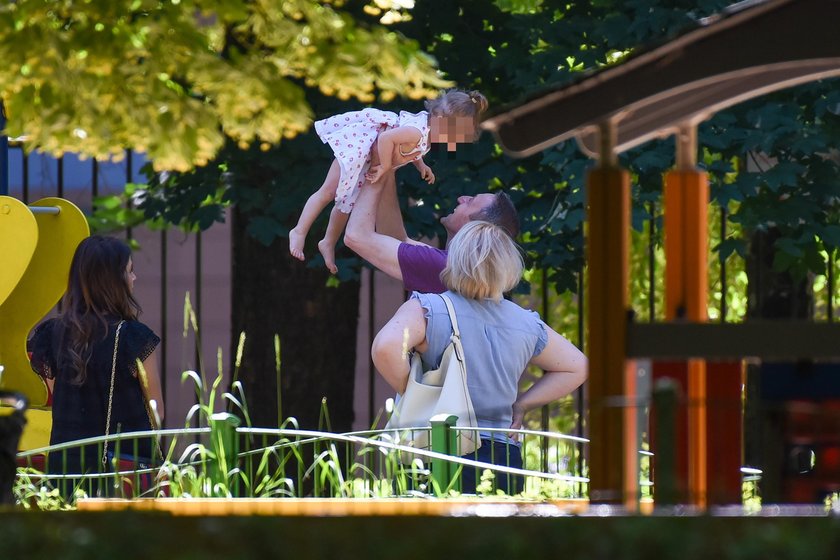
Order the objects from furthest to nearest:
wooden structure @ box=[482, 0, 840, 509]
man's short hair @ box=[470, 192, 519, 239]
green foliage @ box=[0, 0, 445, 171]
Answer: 1. man's short hair @ box=[470, 192, 519, 239]
2. green foliage @ box=[0, 0, 445, 171]
3. wooden structure @ box=[482, 0, 840, 509]

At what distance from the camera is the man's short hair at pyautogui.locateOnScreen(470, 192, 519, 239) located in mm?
8531

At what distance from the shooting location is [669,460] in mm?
4809

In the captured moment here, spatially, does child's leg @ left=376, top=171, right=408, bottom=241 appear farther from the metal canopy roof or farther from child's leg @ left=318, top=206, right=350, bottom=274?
the metal canopy roof

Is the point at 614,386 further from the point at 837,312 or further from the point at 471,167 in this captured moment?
the point at 837,312

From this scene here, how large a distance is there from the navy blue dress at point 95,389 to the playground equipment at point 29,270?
1.72 m

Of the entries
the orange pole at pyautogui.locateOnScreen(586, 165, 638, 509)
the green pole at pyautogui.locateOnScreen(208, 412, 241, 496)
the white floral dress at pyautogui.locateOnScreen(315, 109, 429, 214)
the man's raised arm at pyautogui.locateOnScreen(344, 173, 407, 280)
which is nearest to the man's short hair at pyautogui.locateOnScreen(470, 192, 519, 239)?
the man's raised arm at pyautogui.locateOnScreen(344, 173, 407, 280)

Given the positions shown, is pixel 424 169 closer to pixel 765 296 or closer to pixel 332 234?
pixel 332 234

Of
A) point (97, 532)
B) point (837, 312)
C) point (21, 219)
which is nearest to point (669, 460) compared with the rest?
point (97, 532)

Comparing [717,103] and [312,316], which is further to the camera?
[312,316]

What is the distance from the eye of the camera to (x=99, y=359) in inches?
304

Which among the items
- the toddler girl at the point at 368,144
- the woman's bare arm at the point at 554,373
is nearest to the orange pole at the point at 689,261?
the woman's bare arm at the point at 554,373

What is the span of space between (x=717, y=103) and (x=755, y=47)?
3.26ft

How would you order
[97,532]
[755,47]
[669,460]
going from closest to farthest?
1. [97,532]
2. [669,460]
3. [755,47]

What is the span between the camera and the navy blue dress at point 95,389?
7.71 meters
